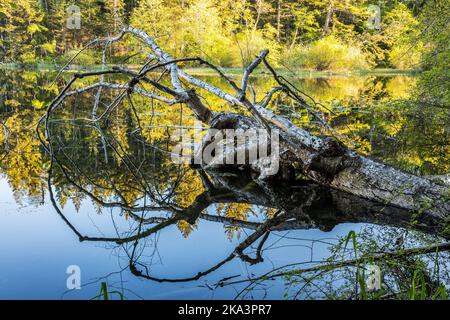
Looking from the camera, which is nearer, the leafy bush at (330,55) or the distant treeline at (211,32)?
the distant treeline at (211,32)

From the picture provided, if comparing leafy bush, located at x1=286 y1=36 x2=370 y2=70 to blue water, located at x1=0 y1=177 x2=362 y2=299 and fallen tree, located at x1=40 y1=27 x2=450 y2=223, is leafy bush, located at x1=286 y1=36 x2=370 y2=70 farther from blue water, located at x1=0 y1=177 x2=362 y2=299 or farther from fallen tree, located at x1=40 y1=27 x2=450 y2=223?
blue water, located at x1=0 y1=177 x2=362 y2=299

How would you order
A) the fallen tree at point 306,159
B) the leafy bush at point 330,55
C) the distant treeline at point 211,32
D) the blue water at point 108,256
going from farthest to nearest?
the leafy bush at point 330,55, the distant treeline at point 211,32, the fallen tree at point 306,159, the blue water at point 108,256

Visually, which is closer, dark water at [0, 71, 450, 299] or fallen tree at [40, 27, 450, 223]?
dark water at [0, 71, 450, 299]

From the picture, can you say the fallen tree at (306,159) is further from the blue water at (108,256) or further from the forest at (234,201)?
the blue water at (108,256)

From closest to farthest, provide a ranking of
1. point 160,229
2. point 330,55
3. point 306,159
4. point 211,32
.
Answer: point 160,229 → point 306,159 → point 211,32 → point 330,55

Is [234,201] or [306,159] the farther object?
[306,159]

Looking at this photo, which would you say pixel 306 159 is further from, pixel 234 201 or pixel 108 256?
pixel 108 256

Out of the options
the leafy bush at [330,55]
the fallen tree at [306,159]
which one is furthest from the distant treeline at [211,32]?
the fallen tree at [306,159]

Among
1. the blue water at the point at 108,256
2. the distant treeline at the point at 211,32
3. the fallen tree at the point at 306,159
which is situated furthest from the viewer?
the distant treeline at the point at 211,32

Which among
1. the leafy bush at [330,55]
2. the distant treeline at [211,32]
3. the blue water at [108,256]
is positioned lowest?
the blue water at [108,256]

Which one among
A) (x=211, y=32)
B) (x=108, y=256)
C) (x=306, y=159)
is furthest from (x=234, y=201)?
(x=211, y=32)

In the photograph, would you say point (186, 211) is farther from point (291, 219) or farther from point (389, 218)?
point (389, 218)

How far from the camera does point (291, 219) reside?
4.19 metres

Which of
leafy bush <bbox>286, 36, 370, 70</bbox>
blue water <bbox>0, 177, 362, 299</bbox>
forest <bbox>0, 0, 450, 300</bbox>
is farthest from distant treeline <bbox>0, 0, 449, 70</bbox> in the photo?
blue water <bbox>0, 177, 362, 299</bbox>
